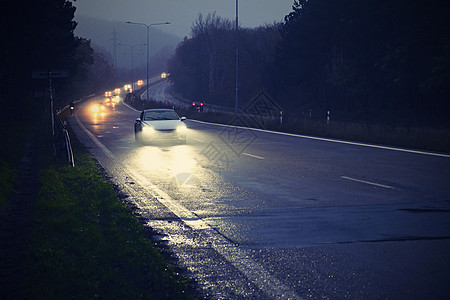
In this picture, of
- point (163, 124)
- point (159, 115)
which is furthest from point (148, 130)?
point (159, 115)

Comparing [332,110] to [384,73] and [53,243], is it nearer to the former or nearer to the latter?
[384,73]

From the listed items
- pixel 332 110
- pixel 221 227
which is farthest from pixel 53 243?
pixel 332 110

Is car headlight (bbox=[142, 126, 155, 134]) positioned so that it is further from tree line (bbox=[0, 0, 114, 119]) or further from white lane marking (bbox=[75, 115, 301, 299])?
tree line (bbox=[0, 0, 114, 119])

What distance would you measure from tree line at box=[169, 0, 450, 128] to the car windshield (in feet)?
55.2

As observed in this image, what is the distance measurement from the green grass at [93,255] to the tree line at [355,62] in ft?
97.1

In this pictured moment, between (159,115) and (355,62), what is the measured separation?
117 feet

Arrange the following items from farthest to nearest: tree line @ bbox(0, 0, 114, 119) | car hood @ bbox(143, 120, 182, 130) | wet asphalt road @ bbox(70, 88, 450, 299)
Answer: tree line @ bbox(0, 0, 114, 119) < car hood @ bbox(143, 120, 182, 130) < wet asphalt road @ bbox(70, 88, 450, 299)

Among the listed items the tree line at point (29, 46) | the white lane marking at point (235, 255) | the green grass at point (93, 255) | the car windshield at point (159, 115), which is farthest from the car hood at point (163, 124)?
the tree line at point (29, 46)

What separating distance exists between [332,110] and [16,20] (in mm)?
34860

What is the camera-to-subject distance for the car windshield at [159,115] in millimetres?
23219

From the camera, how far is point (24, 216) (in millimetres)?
8789

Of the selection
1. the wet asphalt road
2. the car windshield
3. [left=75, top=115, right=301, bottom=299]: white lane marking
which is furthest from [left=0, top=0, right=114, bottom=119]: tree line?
[left=75, top=115, right=301, bottom=299]: white lane marking

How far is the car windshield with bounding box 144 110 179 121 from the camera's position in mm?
23219

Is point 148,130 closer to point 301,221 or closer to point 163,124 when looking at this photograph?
Result: point 163,124
